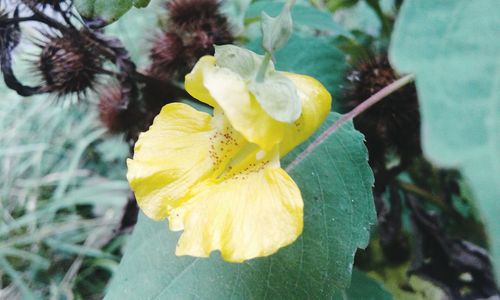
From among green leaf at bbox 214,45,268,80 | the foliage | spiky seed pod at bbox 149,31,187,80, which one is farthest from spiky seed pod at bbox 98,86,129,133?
the foliage

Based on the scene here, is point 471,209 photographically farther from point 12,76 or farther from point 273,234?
point 12,76

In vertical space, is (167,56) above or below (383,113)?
above

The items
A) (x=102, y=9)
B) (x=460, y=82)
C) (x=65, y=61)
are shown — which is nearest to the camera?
(x=460, y=82)

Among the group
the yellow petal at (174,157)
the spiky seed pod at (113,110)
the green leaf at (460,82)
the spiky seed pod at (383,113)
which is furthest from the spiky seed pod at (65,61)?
the green leaf at (460,82)

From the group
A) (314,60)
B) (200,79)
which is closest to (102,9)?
(200,79)

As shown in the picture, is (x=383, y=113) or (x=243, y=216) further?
(x=383, y=113)

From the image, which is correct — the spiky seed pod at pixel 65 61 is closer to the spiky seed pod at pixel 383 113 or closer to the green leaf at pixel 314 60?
the green leaf at pixel 314 60

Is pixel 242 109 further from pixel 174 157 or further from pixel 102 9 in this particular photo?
pixel 102 9
